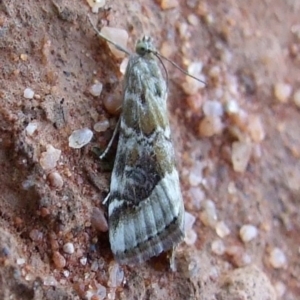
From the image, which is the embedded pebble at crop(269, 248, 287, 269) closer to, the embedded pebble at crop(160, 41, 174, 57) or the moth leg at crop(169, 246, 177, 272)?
the moth leg at crop(169, 246, 177, 272)

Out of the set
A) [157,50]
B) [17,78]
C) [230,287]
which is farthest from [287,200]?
[17,78]

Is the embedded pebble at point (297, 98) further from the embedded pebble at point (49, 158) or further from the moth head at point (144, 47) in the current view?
the embedded pebble at point (49, 158)

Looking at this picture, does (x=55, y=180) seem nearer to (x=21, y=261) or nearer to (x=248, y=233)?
(x=21, y=261)

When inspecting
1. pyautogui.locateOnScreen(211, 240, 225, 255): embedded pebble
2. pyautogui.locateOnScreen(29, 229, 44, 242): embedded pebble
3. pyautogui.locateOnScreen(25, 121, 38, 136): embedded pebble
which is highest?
pyautogui.locateOnScreen(25, 121, 38, 136): embedded pebble

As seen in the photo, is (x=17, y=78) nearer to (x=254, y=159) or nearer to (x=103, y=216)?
(x=103, y=216)

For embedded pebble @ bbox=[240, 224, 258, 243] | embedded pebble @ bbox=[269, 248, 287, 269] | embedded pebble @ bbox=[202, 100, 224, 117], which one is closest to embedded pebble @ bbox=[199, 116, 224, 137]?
embedded pebble @ bbox=[202, 100, 224, 117]

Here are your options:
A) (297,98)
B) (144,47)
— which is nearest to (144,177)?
(144,47)
